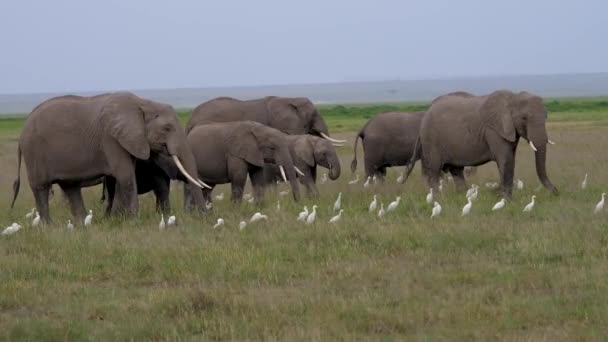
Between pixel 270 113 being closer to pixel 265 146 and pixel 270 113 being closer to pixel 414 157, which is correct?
pixel 414 157

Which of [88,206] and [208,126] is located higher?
[208,126]

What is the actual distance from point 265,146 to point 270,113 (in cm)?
472

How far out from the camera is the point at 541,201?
14508 mm

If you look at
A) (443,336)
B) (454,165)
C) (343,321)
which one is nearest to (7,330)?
(343,321)

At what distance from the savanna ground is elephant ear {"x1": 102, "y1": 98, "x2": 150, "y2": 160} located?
0.95 m

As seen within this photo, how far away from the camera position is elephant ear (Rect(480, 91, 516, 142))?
50.9ft

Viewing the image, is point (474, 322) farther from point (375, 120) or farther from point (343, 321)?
point (375, 120)

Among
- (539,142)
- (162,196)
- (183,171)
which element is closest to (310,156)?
(162,196)

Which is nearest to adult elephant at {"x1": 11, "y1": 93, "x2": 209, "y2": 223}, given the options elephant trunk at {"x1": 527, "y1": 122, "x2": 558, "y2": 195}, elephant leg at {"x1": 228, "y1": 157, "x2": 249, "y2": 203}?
elephant leg at {"x1": 228, "y1": 157, "x2": 249, "y2": 203}

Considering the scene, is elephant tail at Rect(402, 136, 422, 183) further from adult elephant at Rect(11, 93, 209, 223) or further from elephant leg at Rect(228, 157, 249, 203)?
adult elephant at Rect(11, 93, 209, 223)

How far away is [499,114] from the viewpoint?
51.5ft

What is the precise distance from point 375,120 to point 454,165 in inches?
192

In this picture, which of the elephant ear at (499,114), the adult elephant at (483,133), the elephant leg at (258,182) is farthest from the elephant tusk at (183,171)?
the elephant ear at (499,114)

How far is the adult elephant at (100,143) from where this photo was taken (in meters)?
14.1
